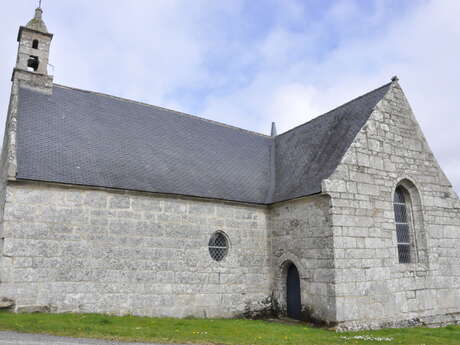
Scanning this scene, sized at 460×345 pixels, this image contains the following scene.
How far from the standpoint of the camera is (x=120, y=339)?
7.48m

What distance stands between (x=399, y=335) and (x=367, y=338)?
4.06 feet

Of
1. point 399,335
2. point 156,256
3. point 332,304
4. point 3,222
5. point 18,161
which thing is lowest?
point 399,335

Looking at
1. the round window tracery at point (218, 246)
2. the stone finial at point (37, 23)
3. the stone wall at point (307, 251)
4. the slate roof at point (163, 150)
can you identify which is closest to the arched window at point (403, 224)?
the slate roof at point (163, 150)

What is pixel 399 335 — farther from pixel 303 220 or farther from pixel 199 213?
pixel 199 213

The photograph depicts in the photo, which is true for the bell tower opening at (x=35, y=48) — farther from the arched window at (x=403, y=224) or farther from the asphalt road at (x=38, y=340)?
the arched window at (x=403, y=224)

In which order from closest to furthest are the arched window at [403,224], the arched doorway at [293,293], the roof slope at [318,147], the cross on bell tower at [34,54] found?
the arched doorway at [293,293] → the roof slope at [318,147] → the arched window at [403,224] → the cross on bell tower at [34,54]

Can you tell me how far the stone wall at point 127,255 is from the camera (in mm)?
10031

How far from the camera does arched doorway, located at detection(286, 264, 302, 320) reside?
12.4 metres

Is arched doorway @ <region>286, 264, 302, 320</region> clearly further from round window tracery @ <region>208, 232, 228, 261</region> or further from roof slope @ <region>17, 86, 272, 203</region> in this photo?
roof slope @ <region>17, 86, 272, 203</region>

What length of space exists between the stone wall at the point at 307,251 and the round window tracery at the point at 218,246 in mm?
1763

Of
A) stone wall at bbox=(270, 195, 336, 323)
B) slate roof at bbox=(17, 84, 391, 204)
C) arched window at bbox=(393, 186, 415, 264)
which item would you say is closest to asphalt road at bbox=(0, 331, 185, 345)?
slate roof at bbox=(17, 84, 391, 204)

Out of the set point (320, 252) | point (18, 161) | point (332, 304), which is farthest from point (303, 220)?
point (18, 161)

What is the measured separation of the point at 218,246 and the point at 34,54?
30.9 feet

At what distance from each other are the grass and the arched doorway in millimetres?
1092
